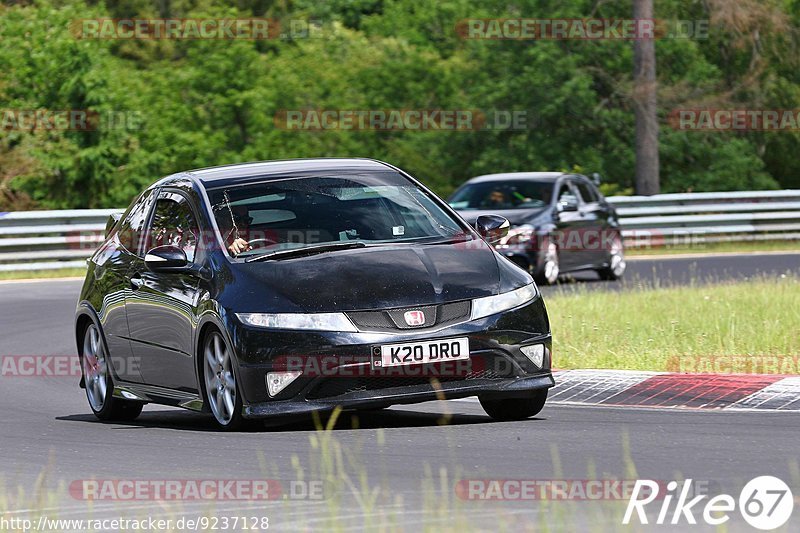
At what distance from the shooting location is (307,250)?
33.2 feet

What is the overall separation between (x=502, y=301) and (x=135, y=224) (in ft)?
10.0

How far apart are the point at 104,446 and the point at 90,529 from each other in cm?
302

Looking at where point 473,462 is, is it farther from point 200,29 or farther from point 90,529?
point 200,29

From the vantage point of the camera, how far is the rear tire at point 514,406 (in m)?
10.2

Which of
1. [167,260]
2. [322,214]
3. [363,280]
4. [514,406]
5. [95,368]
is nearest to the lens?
[363,280]

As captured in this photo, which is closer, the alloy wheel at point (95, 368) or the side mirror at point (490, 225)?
the side mirror at point (490, 225)

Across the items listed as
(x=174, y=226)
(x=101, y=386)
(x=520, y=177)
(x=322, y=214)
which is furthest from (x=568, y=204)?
(x=322, y=214)

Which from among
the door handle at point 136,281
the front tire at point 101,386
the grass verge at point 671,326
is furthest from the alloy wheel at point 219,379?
the grass verge at point 671,326

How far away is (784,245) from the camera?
114ft

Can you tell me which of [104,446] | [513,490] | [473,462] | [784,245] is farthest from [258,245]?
[784,245]

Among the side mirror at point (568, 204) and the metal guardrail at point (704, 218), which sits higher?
the side mirror at point (568, 204)

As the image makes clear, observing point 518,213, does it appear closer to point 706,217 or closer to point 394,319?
point 706,217

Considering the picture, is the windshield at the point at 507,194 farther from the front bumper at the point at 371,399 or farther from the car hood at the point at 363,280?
the front bumper at the point at 371,399

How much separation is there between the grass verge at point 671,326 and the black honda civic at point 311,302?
202 cm
